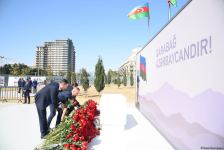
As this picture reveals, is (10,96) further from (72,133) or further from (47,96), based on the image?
(72,133)

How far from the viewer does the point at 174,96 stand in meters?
7.06

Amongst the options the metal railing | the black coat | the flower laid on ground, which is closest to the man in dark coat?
the black coat

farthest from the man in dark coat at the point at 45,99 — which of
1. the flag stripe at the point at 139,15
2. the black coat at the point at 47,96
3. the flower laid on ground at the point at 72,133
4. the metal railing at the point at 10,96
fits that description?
the metal railing at the point at 10,96

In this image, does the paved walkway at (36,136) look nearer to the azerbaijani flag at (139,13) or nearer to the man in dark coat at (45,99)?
the man in dark coat at (45,99)

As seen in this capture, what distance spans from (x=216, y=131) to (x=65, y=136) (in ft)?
10.5

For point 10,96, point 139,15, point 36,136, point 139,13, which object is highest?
point 139,13

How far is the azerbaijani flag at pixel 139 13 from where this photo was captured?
16203 millimetres

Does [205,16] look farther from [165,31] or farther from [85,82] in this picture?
[85,82]

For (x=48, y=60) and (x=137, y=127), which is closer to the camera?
(x=137, y=127)

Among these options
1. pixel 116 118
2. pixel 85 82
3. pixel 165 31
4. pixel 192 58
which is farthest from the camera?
pixel 85 82

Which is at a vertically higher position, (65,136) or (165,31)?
(165,31)

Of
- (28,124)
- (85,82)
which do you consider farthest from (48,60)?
(28,124)

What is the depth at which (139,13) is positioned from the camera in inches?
645

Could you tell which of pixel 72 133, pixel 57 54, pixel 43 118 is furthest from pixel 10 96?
pixel 57 54
